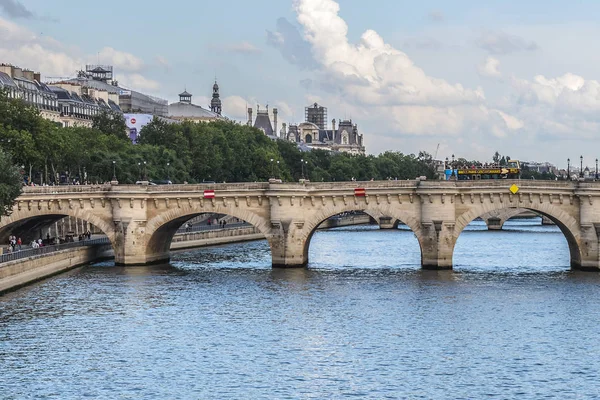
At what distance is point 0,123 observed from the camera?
115438 mm

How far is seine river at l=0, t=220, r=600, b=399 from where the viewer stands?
5259 cm

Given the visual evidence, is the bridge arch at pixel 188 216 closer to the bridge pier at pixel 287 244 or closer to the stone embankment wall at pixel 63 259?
the bridge pier at pixel 287 244

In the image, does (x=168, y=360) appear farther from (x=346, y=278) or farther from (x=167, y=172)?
(x=167, y=172)

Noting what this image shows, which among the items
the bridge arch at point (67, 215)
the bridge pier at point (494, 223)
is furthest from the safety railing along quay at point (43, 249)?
the bridge pier at point (494, 223)

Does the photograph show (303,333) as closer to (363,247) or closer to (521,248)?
(363,247)

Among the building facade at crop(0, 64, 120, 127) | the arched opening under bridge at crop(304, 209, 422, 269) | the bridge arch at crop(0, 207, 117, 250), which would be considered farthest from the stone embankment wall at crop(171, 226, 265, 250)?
the building facade at crop(0, 64, 120, 127)

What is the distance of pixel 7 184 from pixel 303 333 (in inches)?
1132

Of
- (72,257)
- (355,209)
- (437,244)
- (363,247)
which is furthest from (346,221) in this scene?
(437,244)

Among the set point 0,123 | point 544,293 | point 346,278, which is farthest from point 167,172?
point 544,293

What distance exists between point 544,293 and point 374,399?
29.9 meters

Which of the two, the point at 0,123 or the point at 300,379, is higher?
the point at 0,123

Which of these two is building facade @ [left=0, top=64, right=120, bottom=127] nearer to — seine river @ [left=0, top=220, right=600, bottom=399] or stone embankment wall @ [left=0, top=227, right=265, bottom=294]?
stone embankment wall @ [left=0, top=227, right=265, bottom=294]

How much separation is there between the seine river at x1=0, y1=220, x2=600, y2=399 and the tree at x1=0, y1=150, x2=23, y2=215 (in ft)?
19.3

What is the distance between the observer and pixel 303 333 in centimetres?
6353
